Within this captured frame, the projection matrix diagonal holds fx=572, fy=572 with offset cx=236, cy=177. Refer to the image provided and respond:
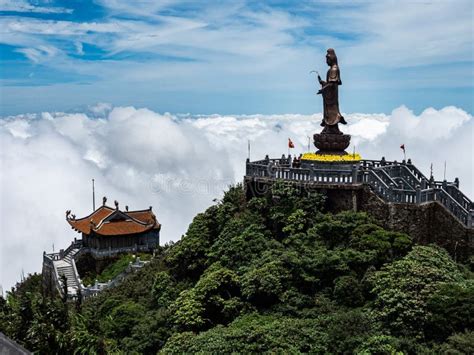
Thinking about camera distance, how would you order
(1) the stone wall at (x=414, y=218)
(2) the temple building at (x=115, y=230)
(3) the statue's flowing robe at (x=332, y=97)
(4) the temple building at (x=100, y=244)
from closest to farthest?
1. (1) the stone wall at (x=414, y=218)
2. (3) the statue's flowing robe at (x=332, y=97)
3. (4) the temple building at (x=100, y=244)
4. (2) the temple building at (x=115, y=230)

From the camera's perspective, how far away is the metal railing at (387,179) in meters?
22.3

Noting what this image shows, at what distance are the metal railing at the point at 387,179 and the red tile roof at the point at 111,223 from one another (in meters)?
16.1

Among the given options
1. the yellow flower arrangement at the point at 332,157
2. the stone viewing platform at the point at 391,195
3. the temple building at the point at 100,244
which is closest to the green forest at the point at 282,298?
the stone viewing platform at the point at 391,195

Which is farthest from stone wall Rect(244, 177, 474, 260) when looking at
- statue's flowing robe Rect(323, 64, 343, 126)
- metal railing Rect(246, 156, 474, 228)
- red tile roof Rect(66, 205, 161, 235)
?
red tile roof Rect(66, 205, 161, 235)

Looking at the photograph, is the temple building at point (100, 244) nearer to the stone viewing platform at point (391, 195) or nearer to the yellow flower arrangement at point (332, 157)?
the stone viewing platform at point (391, 195)

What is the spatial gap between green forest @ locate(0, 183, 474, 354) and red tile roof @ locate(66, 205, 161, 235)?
1331 cm

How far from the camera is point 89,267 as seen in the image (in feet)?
129

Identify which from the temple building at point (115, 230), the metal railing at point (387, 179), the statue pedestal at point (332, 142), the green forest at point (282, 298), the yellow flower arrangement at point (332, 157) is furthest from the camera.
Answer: the temple building at point (115, 230)

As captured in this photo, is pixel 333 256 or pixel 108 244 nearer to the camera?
pixel 333 256

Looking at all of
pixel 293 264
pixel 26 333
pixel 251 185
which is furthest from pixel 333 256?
pixel 26 333

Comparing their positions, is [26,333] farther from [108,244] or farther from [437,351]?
[108,244]

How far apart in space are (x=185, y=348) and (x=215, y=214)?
30.8 ft

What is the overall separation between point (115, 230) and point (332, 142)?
64.5 ft

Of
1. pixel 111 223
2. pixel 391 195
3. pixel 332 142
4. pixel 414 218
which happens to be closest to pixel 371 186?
pixel 391 195
